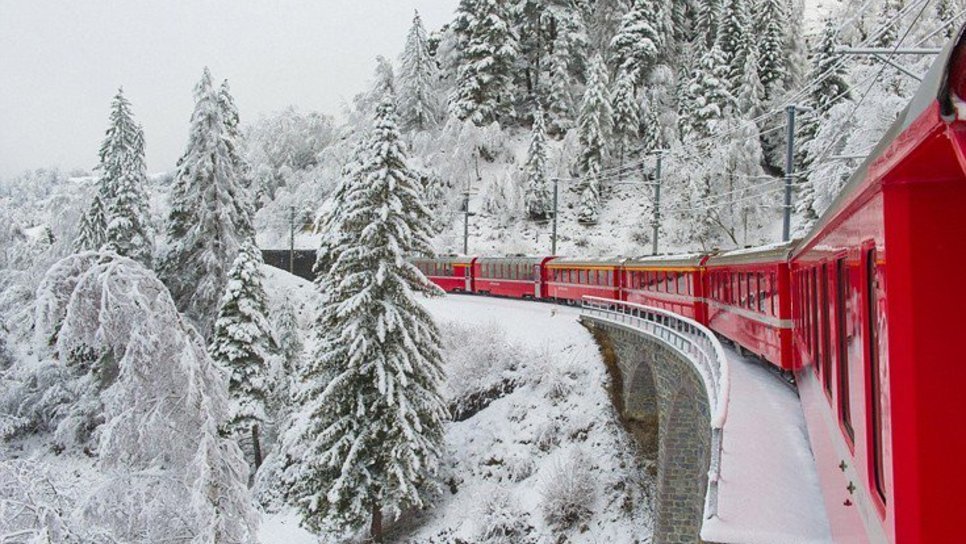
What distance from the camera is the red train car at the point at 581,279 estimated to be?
3169 centimetres

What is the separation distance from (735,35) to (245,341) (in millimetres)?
53465

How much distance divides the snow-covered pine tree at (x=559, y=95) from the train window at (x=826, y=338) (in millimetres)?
59876

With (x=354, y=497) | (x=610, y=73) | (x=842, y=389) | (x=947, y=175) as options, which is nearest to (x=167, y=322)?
(x=842, y=389)

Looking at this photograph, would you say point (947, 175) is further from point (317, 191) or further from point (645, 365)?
point (317, 191)

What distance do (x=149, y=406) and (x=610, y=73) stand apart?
64.8 metres

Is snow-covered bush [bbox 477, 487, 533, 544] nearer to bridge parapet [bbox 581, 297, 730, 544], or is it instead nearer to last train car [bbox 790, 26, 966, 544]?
bridge parapet [bbox 581, 297, 730, 544]

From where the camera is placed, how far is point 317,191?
6844cm

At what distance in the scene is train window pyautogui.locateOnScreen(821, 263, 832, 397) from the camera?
18.8ft

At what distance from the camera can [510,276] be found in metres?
42.7

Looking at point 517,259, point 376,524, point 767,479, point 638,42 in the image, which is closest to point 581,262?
point 517,259

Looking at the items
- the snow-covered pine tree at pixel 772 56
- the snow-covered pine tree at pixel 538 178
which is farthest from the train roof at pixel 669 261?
the snow-covered pine tree at pixel 772 56

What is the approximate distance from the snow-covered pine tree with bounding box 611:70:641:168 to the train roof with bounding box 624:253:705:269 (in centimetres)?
3391

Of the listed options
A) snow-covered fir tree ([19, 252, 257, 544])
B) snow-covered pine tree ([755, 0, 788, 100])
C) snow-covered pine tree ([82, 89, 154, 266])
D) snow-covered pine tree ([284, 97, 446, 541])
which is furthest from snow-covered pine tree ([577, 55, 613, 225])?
snow-covered fir tree ([19, 252, 257, 544])

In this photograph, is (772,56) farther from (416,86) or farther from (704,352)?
(704,352)
